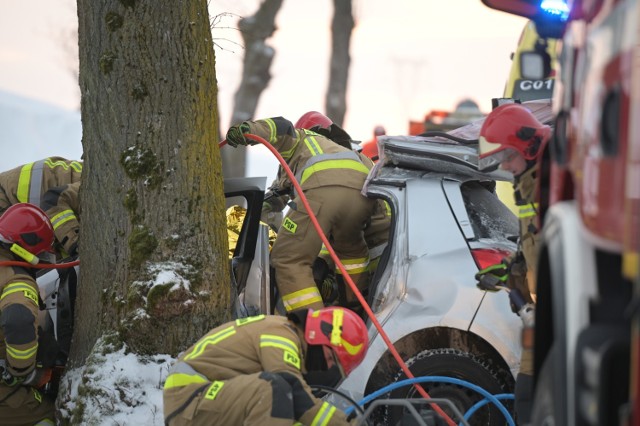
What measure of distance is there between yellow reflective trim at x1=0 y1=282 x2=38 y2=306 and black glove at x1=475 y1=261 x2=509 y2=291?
2.46 metres

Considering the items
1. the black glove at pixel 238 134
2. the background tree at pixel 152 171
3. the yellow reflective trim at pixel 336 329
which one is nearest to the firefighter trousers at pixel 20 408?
the background tree at pixel 152 171

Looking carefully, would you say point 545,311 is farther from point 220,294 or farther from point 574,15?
point 220,294

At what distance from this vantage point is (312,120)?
682cm

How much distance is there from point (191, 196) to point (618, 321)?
301cm

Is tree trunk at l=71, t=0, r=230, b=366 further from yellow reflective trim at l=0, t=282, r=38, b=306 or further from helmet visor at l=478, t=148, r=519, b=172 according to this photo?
helmet visor at l=478, t=148, r=519, b=172

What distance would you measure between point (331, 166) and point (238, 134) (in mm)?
589

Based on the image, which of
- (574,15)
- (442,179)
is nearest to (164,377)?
(442,179)

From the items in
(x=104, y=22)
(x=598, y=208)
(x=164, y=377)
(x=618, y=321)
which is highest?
(x=104, y=22)

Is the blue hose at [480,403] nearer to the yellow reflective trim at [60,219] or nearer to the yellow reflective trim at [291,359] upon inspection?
the yellow reflective trim at [291,359]

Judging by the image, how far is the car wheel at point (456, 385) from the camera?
4.57m

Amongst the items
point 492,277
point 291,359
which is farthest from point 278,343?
point 492,277

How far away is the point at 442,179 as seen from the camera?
502cm

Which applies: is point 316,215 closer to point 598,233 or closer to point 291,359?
point 291,359

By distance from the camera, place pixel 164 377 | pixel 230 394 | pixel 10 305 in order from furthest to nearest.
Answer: pixel 10 305, pixel 164 377, pixel 230 394
